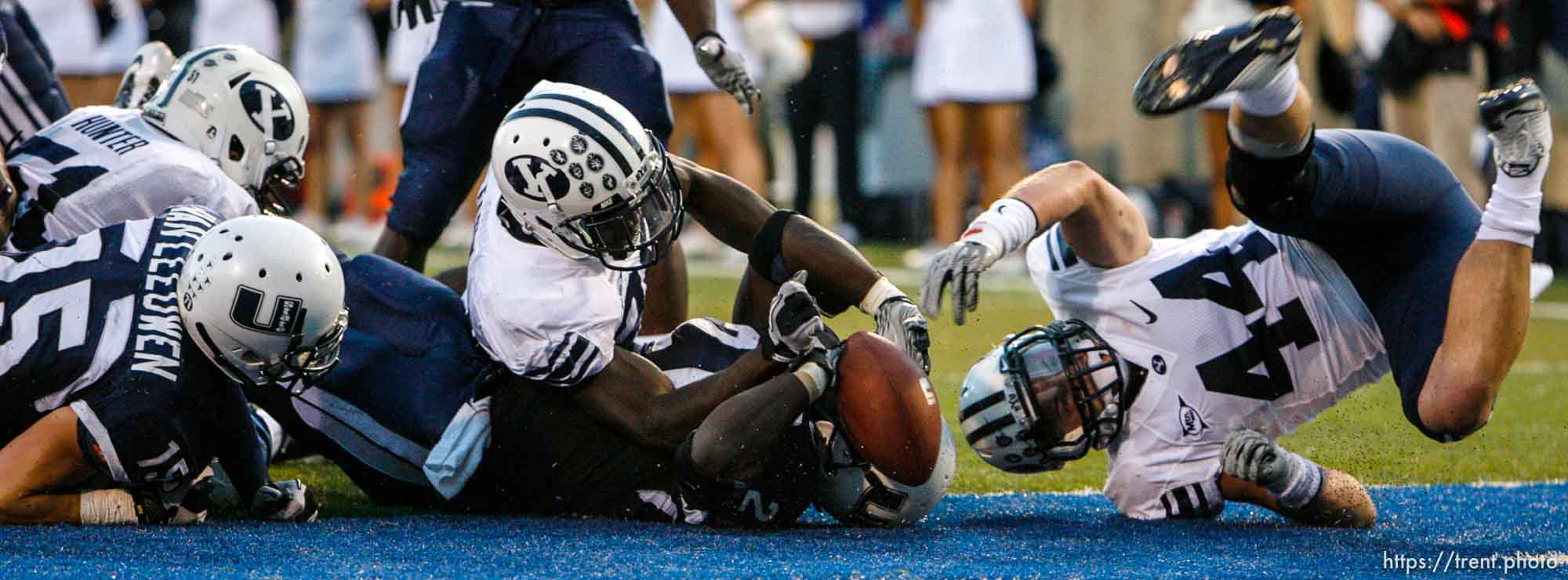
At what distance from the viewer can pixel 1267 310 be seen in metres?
3.97

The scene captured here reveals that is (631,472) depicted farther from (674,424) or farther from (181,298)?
(181,298)

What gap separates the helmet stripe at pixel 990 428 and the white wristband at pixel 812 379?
0.40m

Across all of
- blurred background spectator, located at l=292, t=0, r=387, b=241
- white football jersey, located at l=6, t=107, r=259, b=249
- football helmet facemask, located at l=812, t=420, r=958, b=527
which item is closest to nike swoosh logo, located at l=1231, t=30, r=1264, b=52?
football helmet facemask, located at l=812, t=420, r=958, b=527

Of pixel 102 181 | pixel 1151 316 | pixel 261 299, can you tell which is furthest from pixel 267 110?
pixel 1151 316

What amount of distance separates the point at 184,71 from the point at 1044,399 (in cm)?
237

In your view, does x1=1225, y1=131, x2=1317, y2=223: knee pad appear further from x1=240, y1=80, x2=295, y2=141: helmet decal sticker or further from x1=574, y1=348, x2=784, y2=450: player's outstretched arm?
x1=240, y1=80, x2=295, y2=141: helmet decal sticker

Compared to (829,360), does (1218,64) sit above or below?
above

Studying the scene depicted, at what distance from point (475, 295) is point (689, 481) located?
61cm

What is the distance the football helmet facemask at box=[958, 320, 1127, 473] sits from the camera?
12.3 feet

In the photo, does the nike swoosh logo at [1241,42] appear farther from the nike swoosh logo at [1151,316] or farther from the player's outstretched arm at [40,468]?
the player's outstretched arm at [40,468]

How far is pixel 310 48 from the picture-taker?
34.7 ft

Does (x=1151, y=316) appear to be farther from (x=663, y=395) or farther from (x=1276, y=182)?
(x=663, y=395)

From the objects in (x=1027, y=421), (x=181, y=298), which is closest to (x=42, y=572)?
(x=181, y=298)

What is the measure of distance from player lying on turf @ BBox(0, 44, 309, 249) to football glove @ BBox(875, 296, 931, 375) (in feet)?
5.31
